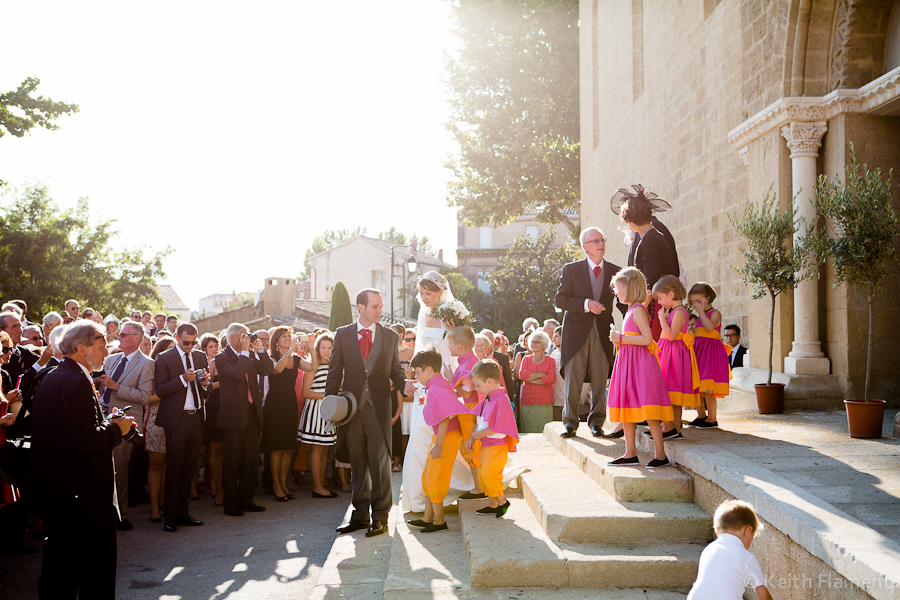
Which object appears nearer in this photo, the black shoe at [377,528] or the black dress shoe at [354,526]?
the black shoe at [377,528]

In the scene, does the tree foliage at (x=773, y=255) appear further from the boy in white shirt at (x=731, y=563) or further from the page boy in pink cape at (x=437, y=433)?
the boy in white shirt at (x=731, y=563)

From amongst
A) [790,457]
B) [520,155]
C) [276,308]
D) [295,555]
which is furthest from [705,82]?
[276,308]

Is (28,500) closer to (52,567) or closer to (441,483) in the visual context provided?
(52,567)

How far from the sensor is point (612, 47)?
14.9m

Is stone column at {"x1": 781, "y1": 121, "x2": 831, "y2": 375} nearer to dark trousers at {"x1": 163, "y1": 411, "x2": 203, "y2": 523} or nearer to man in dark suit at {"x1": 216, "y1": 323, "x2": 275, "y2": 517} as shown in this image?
man in dark suit at {"x1": 216, "y1": 323, "x2": 275, "y2": 517}

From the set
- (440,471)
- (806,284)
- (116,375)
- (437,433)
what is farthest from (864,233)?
(116,375)

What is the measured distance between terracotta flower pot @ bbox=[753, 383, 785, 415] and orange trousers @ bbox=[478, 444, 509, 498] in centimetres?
349

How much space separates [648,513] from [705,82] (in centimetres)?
777

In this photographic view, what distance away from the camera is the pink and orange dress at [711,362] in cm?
600

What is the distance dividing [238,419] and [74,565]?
342cm

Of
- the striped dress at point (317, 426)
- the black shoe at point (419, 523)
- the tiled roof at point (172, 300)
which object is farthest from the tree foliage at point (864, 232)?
the tiled roof at point (172, 300)

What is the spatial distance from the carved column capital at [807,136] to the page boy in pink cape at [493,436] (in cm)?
482

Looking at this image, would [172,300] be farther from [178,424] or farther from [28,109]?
[178,424]

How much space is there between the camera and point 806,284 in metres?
7.30
